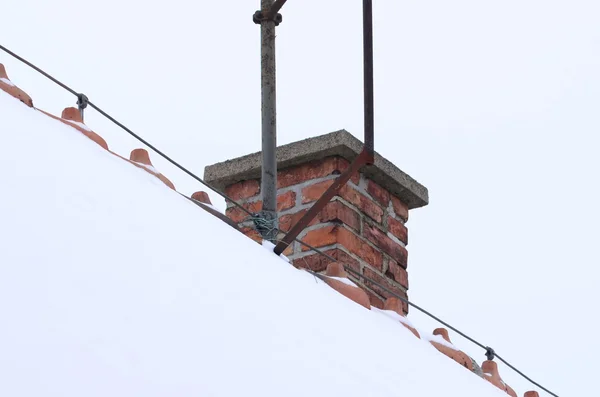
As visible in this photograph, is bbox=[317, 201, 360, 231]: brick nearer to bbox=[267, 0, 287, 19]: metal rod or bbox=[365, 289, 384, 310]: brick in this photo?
bbox=[365, 289, 384, 310]: brick

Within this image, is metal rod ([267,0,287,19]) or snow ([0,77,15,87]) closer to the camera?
snow ([0,77,15,87])

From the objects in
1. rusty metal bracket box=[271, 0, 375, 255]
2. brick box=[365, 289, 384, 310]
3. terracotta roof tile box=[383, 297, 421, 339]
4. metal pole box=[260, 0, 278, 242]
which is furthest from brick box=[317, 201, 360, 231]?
rusty metal bracket box=[271, 0, 375, 255]

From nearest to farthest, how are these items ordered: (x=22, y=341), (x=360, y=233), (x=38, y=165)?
(x=22, y=341) → (x=38, y=165) → (x=360, y=233)

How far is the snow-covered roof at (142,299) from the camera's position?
1688mm

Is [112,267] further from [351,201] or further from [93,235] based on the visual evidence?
[351,201]

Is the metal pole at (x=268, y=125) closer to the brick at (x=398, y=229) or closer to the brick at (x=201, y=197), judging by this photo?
the brick at (x=201, y=197)

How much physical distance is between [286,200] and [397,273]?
0.46 meters

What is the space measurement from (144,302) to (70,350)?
1.01ft

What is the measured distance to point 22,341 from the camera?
161 centimetres

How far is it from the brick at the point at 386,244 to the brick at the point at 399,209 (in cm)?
12

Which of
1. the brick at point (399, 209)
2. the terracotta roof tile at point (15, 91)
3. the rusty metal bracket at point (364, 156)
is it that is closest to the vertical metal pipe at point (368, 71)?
the rusty metal bracket at point (364, 156)

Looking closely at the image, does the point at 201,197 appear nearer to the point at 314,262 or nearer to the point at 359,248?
the point at 314,262

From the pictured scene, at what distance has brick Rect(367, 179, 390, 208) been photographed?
14.2 feet

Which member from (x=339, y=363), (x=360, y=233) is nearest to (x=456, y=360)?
(x=360, y=233)
